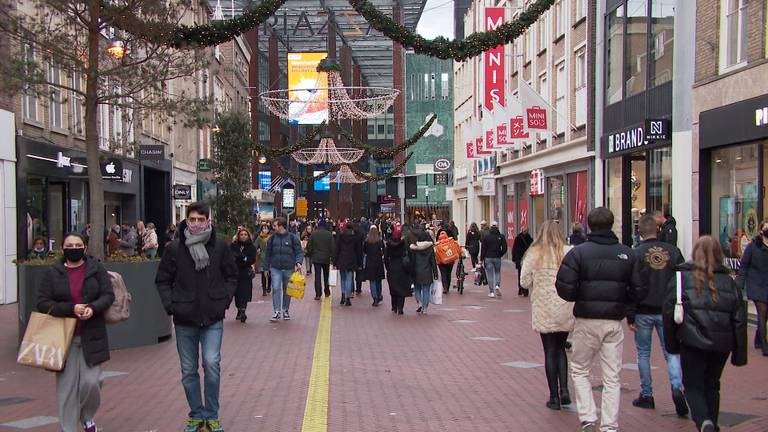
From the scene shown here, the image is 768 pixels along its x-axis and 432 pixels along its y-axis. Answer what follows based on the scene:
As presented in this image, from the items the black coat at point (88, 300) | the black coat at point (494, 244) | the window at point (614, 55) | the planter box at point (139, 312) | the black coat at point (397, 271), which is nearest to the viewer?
the black coat at point (88, 300)

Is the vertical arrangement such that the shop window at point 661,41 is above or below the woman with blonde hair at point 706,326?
above

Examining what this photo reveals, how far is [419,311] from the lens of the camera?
16250 mm

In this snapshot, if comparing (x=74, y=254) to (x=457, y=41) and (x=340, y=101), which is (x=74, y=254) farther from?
(x=340, y=101)

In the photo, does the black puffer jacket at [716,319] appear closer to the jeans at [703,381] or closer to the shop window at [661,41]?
the jeans at [703,381]

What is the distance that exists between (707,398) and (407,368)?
414 centimetres

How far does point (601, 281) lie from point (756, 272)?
5229 mm

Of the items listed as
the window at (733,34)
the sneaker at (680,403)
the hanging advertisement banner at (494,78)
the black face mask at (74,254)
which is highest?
the hanging advertisement banner at (494,78)

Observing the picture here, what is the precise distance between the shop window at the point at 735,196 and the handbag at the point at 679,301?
9.67 metres

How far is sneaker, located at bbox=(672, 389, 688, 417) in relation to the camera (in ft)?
23.8

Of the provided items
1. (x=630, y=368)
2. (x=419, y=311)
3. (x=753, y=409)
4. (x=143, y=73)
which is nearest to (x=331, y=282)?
(x=419, y=311)

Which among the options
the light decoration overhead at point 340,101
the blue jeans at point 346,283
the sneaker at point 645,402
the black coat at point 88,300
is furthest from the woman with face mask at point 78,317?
the light decoration overhead at point 340,101

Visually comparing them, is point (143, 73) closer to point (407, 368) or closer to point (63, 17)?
point (63, 17)

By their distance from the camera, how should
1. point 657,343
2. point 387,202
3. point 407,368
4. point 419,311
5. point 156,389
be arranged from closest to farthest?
point 156,389, point 407,368, point 657,343, point 419,311, point 387,202

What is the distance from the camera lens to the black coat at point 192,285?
245 inches
